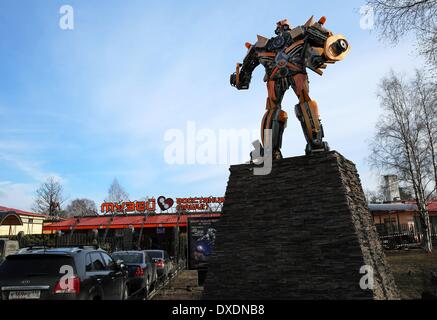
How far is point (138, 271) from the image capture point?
9.65 m

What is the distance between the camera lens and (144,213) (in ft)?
101

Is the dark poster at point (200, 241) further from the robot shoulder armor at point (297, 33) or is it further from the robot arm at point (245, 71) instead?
the robot shoulder armor at point (297, 33)

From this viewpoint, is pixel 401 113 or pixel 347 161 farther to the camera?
pixel 401 113

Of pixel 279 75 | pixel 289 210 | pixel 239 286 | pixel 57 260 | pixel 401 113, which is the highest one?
pixel 401 113

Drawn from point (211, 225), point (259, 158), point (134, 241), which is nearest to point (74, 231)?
point (134, 241)

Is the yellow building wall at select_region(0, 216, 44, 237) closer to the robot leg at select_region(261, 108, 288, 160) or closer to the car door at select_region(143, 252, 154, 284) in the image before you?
the car door at select_region(143, 252, 154, 284)

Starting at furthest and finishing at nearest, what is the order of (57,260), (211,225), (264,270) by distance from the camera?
1. (211,225)
2. (264,270)
3. (57,260)

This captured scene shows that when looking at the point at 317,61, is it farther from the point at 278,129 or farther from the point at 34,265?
the point at 34,265

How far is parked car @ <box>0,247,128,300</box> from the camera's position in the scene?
193 inches

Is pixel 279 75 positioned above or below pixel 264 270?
above

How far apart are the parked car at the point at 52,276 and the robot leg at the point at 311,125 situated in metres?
4.96

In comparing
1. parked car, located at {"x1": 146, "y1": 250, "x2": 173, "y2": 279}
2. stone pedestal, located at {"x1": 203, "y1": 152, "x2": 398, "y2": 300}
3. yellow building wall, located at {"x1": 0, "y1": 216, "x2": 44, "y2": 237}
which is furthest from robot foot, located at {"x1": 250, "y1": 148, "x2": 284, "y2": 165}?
yellow building wall, located at {"x1": 0, "y1": 216, "x2": 44, "y2": 237}
